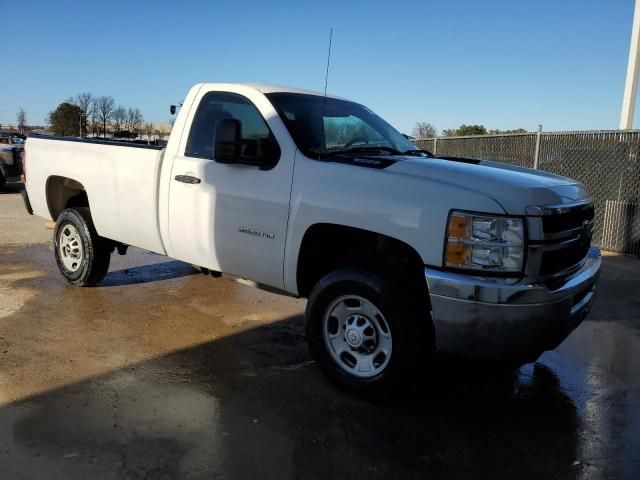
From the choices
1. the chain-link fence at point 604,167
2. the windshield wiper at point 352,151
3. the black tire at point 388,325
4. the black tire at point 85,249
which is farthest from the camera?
the chain-link fence at point 604,167

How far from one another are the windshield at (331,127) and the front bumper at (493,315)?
145 cm

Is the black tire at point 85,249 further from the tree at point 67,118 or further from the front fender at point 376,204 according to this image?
the tree at point 67,118

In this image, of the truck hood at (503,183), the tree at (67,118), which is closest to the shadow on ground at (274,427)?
the truck hood at (503,183)

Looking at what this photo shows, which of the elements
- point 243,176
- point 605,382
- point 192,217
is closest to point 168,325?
point 192,217

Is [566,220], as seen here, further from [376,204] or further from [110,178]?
[110,178]

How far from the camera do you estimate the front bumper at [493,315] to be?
122 inches

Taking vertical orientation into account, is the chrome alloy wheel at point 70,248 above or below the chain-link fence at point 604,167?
below

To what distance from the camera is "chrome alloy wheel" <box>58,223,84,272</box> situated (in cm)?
607

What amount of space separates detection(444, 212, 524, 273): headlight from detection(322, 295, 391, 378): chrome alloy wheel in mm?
723

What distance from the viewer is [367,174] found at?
3.56 metres

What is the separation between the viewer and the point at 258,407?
3.57 meters

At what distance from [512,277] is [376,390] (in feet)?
3.78

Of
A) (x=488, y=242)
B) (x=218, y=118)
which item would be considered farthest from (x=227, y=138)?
(x=488, y=242)

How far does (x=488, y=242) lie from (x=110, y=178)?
379 centimetres
